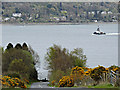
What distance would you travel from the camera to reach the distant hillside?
3434 cm

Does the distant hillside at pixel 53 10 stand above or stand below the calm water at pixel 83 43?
above

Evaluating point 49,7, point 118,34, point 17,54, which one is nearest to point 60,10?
point 49,7

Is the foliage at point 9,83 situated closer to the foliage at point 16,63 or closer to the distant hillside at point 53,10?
the foliage at point 16,63

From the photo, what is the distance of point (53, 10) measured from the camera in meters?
40.9

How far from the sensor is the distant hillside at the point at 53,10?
34.3m

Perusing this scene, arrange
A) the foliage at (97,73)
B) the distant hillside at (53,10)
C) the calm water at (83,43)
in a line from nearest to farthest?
the foliage at (97,73) < the calm water at (83,43) < the distant hillside at (53,10)

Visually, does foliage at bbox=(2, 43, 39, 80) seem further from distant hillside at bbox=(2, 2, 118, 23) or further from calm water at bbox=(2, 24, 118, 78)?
distant hillside at bbox=(2, 2, 118, 23)

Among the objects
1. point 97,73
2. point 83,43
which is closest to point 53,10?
point 83,43

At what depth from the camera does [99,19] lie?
44.1 metres

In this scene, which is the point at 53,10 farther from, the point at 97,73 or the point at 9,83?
the point at 9,83

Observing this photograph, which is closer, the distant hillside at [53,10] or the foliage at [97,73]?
the foliage at [97,73]

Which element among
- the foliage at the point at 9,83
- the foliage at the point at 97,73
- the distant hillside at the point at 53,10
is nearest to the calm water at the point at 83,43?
the distant hillside at the point at 53,10

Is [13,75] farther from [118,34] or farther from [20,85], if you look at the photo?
[118,34]

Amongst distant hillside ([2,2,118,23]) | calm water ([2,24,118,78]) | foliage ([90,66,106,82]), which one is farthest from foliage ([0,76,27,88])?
distant hillside ([2,2,118,23])
